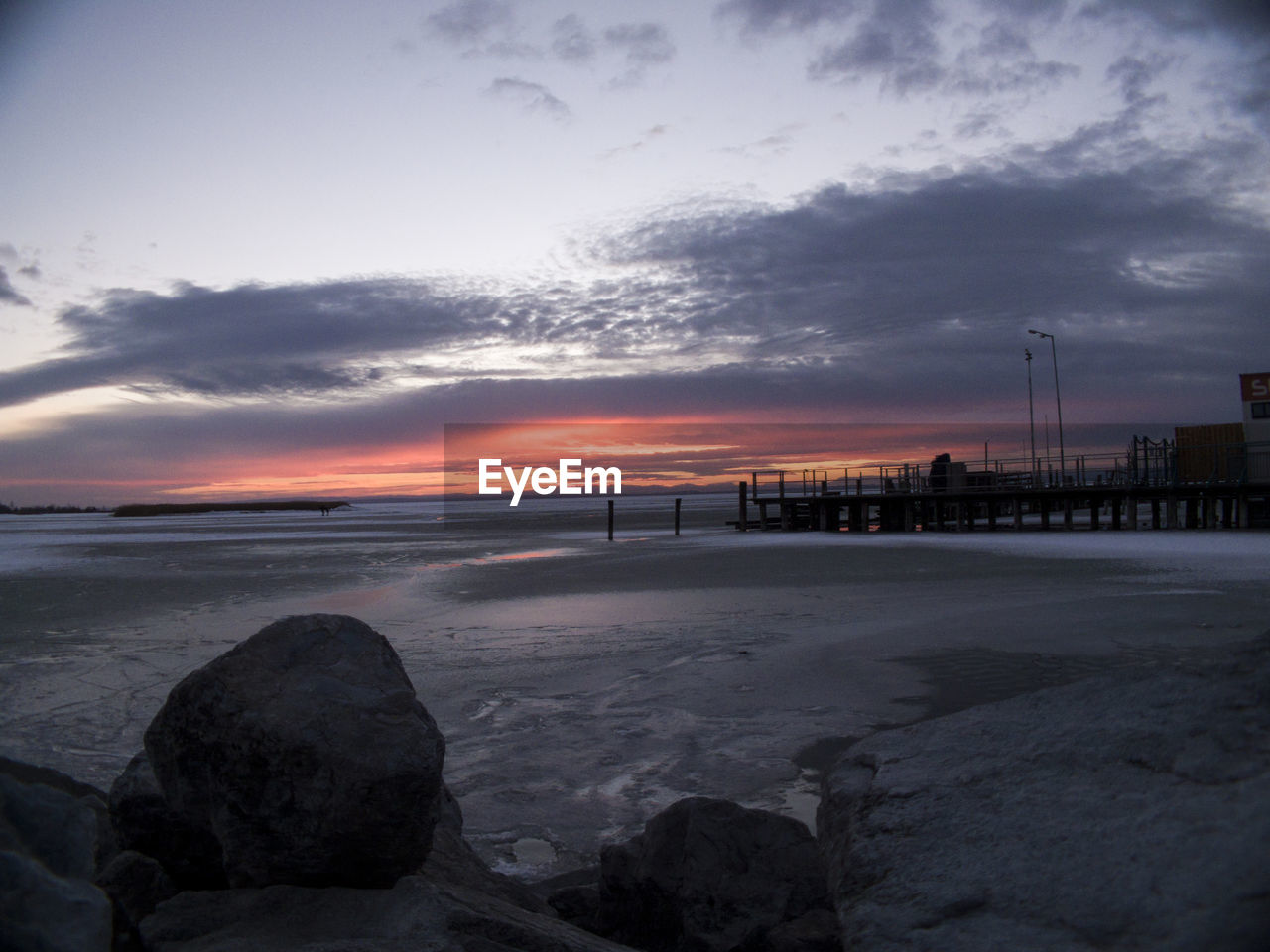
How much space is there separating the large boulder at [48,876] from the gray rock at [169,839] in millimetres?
864

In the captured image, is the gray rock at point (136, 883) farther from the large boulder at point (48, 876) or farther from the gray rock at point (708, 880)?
the gray rock at point (708, 880)

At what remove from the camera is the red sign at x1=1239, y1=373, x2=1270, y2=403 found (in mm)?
33094

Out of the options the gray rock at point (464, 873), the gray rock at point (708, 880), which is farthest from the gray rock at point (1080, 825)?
the gray rock at point (464, 873)

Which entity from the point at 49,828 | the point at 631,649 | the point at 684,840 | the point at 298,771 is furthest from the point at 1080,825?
the point at 631,649

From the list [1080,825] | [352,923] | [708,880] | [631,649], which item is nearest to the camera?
[1080,825]

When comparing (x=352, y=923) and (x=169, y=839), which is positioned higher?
(x=169, y=839)

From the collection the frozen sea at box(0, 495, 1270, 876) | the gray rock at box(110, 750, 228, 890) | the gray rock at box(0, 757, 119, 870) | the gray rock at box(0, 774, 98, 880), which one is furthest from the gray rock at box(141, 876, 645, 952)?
the gray rock at box(0, 757, 119, 870)

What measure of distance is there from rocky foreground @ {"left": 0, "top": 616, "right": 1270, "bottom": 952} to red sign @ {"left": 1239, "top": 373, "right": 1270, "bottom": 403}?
36381mm

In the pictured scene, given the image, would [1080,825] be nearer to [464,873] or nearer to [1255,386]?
[464,873]

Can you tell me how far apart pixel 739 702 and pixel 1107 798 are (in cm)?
491

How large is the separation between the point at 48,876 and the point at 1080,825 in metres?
2.88

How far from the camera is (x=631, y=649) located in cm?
1019

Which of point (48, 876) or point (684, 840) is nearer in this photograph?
point (48, 876)

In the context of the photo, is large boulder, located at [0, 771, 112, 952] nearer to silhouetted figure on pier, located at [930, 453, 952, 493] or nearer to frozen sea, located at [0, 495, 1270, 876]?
frozen sea, located at [0, 495, 1270, 876]
